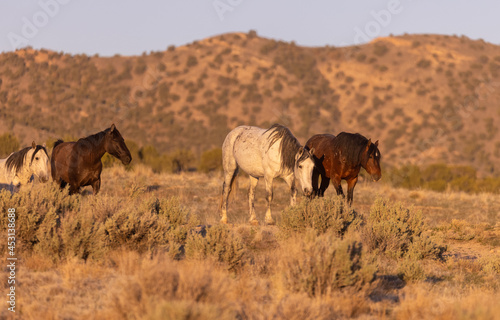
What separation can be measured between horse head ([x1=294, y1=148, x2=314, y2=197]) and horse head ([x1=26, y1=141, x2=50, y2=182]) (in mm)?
6033

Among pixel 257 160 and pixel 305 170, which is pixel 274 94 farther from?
pixel 305 170

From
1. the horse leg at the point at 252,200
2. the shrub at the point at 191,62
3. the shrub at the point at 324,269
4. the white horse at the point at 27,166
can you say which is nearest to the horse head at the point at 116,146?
the white horse at the point at 27,166

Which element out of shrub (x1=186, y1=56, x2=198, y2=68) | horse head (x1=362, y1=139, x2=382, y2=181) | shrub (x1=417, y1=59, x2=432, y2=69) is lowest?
horse head (x1=362, y1=139, x2=382, y2=181)

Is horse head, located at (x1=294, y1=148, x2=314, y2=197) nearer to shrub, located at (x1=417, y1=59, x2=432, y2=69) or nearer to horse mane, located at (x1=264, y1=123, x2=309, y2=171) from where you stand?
horse mane, located at (x1=264, y1=123, x2=309, y2=171)

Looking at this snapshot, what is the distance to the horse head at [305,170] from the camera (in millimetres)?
11508

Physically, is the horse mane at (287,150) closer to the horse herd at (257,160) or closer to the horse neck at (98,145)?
the horse herd at (257,160)

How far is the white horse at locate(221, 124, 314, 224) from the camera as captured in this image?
11797mm

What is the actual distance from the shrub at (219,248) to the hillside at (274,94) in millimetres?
51763

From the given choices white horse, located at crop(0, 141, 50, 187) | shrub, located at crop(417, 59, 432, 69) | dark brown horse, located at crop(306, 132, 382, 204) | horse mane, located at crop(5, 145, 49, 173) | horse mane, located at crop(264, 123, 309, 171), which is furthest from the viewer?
shrub, located at crop(417, 59, 432, 69)

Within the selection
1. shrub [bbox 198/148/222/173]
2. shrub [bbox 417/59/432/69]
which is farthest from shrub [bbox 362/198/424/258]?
shrub [bbox 417/59/432/69]

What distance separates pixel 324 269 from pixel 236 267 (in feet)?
6.69

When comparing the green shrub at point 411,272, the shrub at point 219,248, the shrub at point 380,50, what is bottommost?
the green shrub at point 411,272

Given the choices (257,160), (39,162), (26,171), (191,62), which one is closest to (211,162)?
(26,171)

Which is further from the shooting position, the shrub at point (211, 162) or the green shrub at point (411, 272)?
the shrub at point (211, 162)
